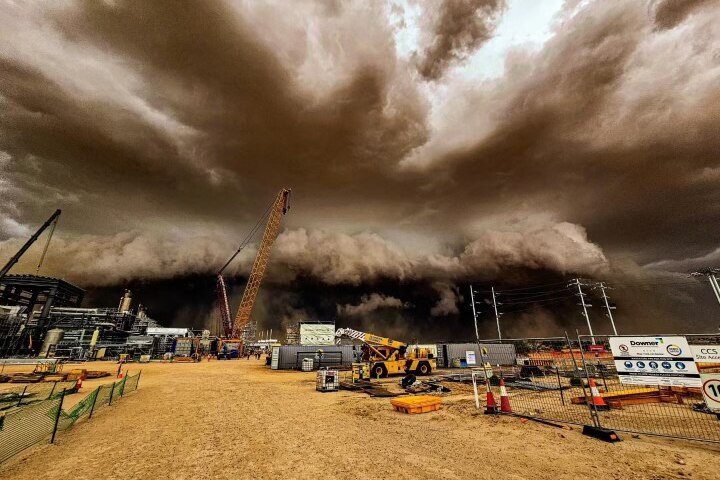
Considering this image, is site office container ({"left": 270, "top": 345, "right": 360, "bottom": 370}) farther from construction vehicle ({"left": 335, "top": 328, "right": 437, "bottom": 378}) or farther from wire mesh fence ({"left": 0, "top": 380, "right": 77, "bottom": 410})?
wire mesh fence ({"left": 0, "top": 380, "right": 77, "bottom": 410})

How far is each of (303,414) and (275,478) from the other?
763cm

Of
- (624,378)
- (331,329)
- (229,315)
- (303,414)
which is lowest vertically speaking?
(303,414)

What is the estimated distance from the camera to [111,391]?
15.8 meters

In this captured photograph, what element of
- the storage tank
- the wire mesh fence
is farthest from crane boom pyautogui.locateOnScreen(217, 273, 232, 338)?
the wire mesh fence

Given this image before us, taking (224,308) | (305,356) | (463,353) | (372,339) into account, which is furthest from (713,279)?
(224,308)

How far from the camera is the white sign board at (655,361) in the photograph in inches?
335

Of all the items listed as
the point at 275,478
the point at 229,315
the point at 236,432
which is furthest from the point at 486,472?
the point at 229,315

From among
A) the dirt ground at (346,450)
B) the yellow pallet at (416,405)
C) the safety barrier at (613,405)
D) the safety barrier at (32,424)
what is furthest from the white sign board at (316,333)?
the yellow pallet at (416,405)

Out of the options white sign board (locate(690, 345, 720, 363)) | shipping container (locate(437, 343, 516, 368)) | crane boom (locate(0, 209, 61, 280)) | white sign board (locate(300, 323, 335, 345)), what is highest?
crane boom (locate(0, 209, 61, 280))

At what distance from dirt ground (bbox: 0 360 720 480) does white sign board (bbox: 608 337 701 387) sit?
5.72 ft

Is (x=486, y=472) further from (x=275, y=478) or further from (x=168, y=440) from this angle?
(x=168, y=440)

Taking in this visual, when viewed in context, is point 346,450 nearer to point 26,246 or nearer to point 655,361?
point 655,361

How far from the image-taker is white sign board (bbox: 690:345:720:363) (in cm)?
820

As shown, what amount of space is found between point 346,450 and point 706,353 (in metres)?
10.7
